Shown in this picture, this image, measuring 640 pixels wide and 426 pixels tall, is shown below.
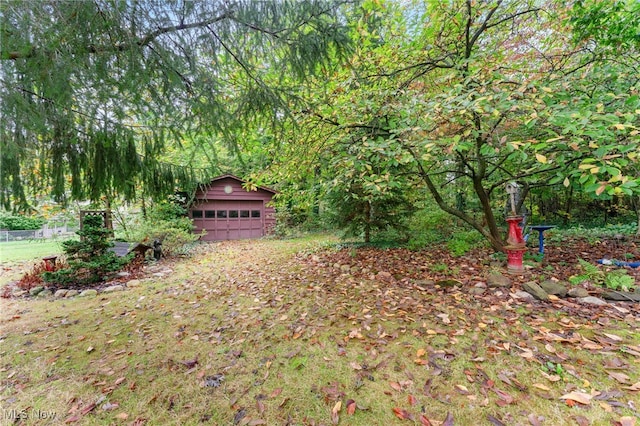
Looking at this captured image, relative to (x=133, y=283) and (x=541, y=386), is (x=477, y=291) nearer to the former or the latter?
(x=541, y=386)

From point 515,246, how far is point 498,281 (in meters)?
0.70

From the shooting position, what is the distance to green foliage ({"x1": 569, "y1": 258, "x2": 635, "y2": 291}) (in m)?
3.25

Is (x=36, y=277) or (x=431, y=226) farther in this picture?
(x=431, y=226)

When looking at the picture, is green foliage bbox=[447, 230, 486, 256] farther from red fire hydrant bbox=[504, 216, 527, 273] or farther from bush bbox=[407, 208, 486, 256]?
red fire hydrant bbox=[504, 216, 527, 273]

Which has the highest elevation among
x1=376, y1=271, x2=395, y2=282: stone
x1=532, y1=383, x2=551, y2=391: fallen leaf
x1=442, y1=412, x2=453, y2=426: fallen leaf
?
x1=376, y1=271, x2=395, y2=282: stone

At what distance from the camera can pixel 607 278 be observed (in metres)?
3.48

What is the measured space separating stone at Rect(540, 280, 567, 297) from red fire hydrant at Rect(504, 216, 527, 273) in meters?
0.55

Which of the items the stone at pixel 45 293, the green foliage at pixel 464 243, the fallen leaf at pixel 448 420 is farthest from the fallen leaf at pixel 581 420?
the stone at pixel 45 293

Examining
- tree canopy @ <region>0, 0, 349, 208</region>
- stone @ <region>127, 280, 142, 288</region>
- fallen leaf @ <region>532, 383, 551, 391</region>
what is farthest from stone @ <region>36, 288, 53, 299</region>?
fallen leaf @ <region>532, 383, 551, 391</region>

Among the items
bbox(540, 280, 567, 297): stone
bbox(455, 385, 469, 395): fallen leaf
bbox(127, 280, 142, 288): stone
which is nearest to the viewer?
bbox(455, 385, 469, 395): fallen leaf

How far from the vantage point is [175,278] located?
5.72 metres

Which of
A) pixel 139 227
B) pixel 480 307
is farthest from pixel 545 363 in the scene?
pixel 139 227

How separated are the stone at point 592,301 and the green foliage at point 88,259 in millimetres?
7645

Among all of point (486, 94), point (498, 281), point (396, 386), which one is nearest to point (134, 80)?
point (396, 386)
